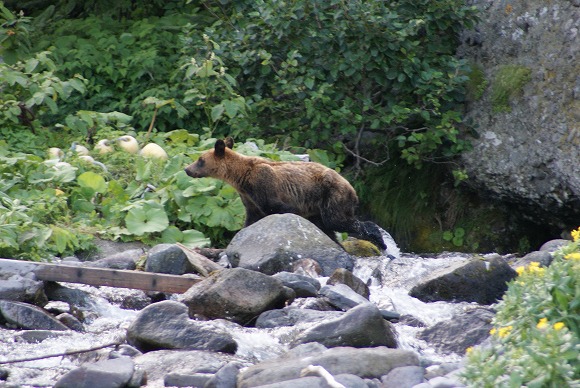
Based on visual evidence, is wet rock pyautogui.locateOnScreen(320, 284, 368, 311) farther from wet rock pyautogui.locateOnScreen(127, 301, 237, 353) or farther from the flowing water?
wet rock pyautogui.locateOnScreen(127, 301, 237, 353)

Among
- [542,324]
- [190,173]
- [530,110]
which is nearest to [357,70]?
[530,110]

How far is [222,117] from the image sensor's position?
42.9ft

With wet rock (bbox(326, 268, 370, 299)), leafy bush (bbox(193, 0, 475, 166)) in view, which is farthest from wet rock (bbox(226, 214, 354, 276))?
leafy bush (bbox(193, 0, 475, 166))

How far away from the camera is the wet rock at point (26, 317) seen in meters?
6.95

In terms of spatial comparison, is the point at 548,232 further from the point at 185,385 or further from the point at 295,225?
the point at 185,385

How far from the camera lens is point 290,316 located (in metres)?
7.06

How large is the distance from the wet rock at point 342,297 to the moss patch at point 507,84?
5.04 meters

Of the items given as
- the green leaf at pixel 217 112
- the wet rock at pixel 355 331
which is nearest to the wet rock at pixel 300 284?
the wet rock at pixel 355 331

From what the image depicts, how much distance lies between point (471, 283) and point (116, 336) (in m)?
2.96

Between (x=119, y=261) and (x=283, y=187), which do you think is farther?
(x=283, y=187)

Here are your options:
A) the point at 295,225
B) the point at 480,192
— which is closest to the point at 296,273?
the point at 295,225

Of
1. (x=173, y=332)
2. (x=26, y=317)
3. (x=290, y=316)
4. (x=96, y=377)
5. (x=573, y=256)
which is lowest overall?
(x=26, y=317)

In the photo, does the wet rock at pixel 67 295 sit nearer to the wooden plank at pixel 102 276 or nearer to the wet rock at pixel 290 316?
the wooden plank at pixel 102 276

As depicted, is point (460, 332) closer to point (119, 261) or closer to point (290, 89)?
point (119, 261)
